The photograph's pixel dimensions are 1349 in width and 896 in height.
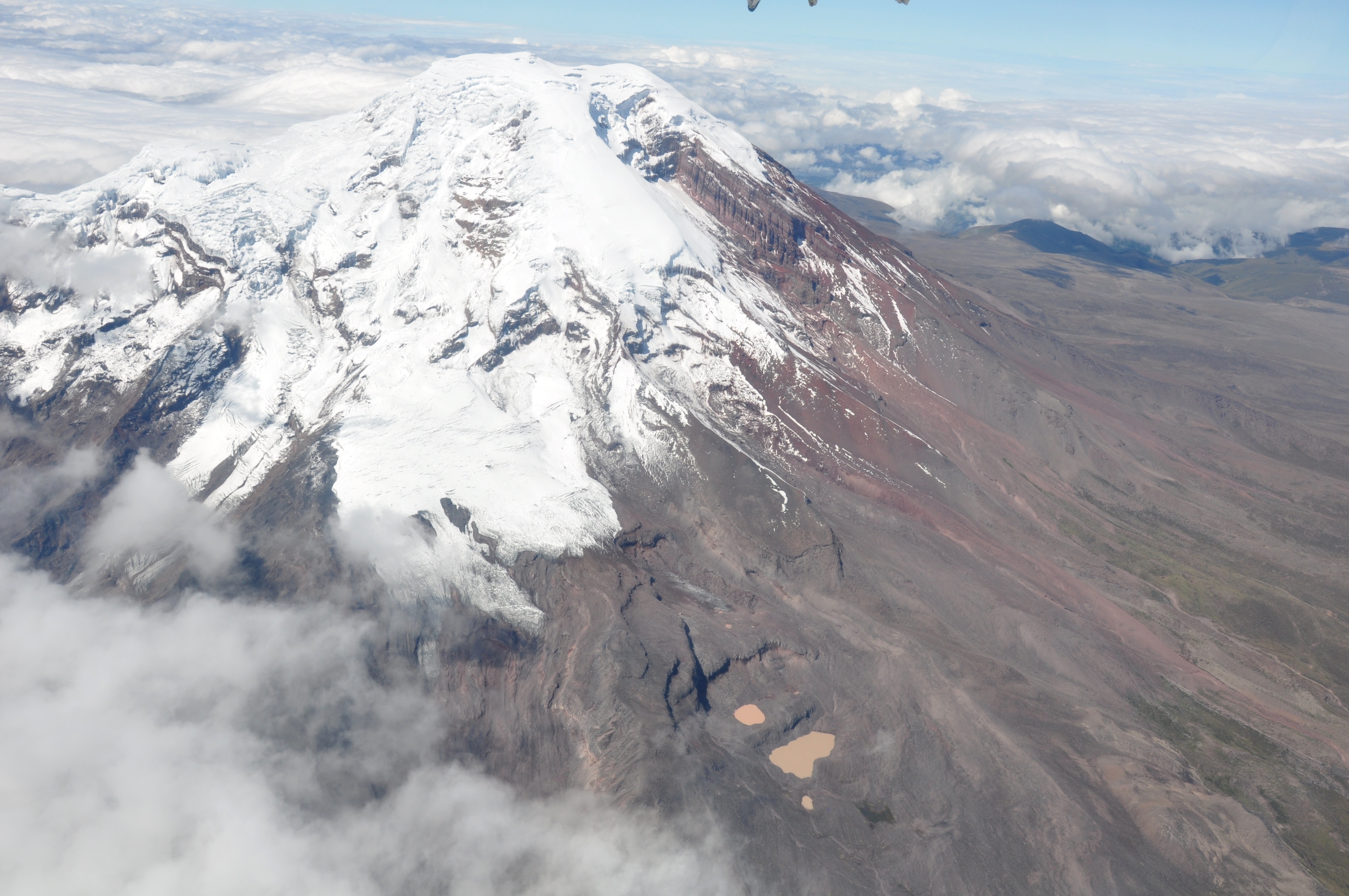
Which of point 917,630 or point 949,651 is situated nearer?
point 949,651

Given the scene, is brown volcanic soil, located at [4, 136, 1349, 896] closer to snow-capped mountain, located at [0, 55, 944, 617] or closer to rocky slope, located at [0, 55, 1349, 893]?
rocky slope, located at [0, 55, 1349, 893]

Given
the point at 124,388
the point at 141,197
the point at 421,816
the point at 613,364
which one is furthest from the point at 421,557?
the point at 141,197

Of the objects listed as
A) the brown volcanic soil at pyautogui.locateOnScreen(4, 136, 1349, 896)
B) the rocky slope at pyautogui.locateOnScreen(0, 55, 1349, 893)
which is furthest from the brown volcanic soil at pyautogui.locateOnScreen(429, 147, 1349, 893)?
the rocky slope at pyautogui.locateOnScreen(0, 55, 1349, 893)

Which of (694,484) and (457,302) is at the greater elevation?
(457,302)

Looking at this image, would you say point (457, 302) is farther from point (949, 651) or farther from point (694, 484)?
point (949, 651)

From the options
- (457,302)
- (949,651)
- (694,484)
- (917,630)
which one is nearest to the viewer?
(949,651)

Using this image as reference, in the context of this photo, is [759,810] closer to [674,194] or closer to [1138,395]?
[674,194]

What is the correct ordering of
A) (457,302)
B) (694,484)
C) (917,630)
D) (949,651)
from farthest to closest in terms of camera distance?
(457,302) → (694,484) → (917,630) → (949,651)

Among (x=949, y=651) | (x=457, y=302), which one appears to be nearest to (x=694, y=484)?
(x=949, y=651)
